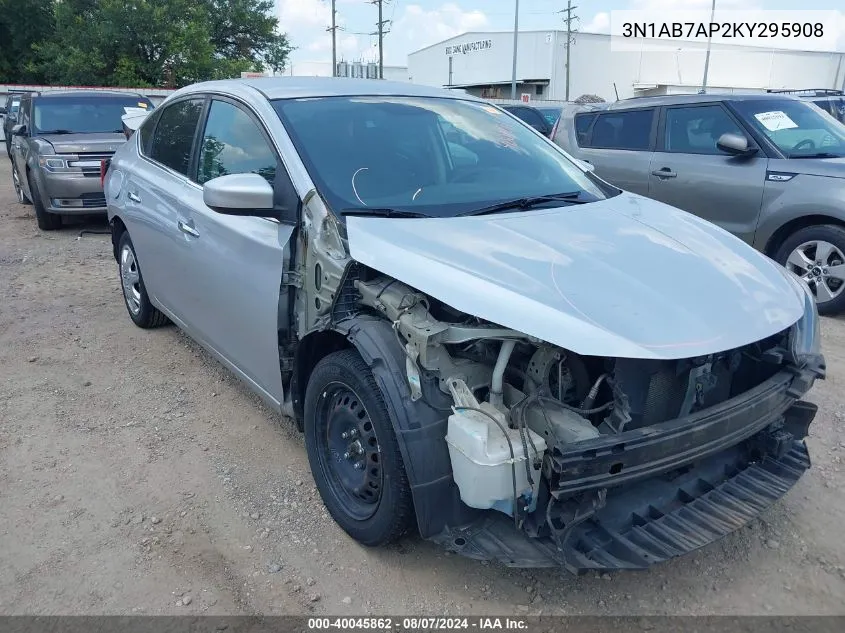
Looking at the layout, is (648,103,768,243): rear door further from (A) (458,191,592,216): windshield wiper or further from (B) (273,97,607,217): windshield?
(A) (458,191,592,216): windshield wiper

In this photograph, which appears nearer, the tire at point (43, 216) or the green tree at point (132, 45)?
the tire at point (43, 216)

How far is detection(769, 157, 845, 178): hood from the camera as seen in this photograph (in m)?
5.59

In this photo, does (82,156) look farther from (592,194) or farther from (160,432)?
(592,194)

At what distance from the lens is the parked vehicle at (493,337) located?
222 centimetres

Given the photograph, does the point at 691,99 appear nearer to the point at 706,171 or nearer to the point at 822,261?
the point at 706,171

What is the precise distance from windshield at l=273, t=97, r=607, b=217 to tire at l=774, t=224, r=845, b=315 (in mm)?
2965

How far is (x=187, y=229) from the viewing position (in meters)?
3.82

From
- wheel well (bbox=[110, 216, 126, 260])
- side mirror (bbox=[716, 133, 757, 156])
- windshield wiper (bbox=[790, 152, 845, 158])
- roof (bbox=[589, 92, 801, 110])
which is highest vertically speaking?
roof (bbox=[589, 92, 801, 110])

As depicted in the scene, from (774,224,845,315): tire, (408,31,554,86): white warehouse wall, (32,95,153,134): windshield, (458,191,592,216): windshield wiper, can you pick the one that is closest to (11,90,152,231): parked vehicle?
(32,95,153,134): windshield

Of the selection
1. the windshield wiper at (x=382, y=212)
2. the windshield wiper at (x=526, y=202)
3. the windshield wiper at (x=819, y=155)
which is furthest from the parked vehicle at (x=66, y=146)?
the windshield wiper at (x=819, y=155)

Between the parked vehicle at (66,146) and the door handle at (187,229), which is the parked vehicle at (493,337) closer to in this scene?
the door handle at (187,229)

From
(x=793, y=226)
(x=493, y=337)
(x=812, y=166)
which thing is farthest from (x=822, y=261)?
(x=493, y=337)

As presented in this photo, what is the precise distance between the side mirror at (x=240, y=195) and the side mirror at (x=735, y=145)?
4.56 meters

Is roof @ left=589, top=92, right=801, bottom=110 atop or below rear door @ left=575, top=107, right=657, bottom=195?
atop
